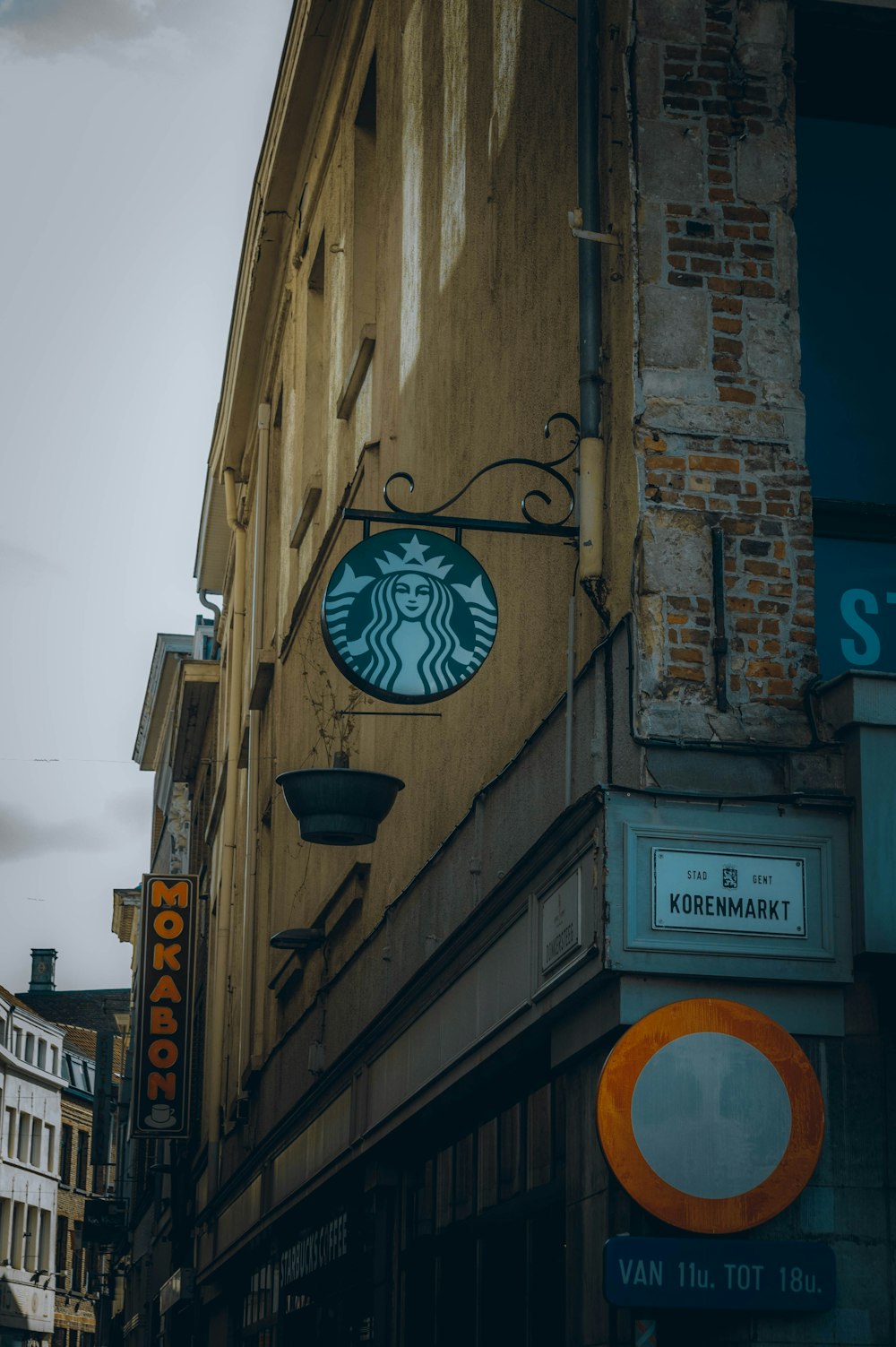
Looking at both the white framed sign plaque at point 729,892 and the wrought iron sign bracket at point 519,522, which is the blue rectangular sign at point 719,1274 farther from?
the wrought iron sign bracket at point 519,522

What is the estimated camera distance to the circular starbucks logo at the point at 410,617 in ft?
24.8

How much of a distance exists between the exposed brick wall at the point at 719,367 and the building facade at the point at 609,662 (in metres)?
0.01

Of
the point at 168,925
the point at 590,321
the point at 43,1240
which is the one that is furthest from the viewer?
the point at 43,1240

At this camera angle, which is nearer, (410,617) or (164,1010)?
(410,617)

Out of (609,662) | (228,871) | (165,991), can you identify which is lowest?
(609,662)

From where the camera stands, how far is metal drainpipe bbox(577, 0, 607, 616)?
7.12 metres

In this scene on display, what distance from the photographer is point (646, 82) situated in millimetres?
7168

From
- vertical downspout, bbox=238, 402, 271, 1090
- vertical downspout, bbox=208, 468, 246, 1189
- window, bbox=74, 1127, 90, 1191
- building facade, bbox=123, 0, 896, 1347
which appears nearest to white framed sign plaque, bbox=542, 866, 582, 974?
building facade, bbox=123, 0, 896, 1347

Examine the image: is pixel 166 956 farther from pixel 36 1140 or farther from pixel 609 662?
pixel 36 1140

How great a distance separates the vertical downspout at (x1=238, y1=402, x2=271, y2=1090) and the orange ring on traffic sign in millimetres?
11463

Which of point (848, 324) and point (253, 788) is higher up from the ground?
point (253, 788)

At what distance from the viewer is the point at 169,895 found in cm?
2531

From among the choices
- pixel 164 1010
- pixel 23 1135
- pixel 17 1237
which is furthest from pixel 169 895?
pixel 23 1135

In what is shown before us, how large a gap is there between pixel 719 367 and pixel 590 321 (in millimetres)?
573
